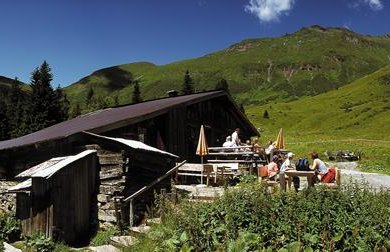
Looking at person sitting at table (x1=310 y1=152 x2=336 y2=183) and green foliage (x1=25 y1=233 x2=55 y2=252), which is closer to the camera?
green foliage (x1=25 y1=233 x2=55 y2=252)

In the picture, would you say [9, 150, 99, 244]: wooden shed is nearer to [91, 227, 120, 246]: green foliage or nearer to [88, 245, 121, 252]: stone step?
[91, 227, 120, 246]: green foliage

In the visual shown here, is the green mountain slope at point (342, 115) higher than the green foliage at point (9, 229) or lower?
higher

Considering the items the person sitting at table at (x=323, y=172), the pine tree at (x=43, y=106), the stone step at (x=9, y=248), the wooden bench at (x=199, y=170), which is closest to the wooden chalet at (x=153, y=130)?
the wooden bench at (x=199, y=170)

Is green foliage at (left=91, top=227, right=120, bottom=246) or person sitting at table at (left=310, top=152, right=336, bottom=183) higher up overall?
person sitting at table at (left=310, top=152, right=336, bottom=183)

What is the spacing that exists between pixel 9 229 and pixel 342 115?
292ft

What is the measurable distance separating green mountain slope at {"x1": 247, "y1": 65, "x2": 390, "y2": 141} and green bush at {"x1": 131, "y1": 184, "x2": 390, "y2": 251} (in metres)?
58.0

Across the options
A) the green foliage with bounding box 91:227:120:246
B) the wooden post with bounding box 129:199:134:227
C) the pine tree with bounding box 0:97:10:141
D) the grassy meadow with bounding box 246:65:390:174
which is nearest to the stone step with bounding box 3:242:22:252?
the green foliage with bounding box 91:227:120:246

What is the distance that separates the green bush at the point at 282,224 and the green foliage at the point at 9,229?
7.27 m

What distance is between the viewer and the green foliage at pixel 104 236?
15.8m

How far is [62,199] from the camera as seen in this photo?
16781mm

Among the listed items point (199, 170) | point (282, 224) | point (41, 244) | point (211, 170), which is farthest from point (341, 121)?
point (282, 224)

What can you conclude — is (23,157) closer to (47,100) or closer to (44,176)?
(44,176)

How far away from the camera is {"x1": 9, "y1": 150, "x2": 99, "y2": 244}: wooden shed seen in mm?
16469

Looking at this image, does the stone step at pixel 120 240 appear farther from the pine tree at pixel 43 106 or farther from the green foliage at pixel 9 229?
the pine tree at pixel 43 106
